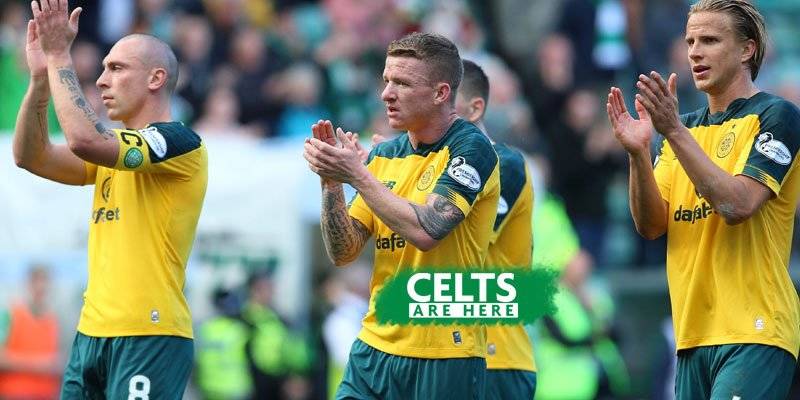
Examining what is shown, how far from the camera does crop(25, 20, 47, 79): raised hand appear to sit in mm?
8047

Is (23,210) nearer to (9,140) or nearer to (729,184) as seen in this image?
(9,140)

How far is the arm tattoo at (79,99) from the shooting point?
7.78 meters

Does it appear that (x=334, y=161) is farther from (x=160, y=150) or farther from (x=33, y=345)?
(x=33, y=345)

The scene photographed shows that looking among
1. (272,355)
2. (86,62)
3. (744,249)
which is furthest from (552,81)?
(744,249)

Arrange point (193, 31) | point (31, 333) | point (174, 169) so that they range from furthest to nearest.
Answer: point (193, 31), point (31, 333), point (174, 169)

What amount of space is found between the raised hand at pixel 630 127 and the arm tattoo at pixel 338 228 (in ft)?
4.78

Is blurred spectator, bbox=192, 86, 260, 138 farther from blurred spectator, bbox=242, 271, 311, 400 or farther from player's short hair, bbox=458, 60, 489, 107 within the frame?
player's short hair, bbox=458, 60, 489, 107

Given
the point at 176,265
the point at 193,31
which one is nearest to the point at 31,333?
the point at 193,31

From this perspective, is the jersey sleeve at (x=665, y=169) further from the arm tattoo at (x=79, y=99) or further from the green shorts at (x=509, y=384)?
the arm tattoo at (x=79, y=99)

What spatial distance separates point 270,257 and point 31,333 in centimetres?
240

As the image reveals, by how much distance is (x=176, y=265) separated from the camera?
27.0ft

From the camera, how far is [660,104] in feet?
23.2

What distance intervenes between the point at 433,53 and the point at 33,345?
7634 mm

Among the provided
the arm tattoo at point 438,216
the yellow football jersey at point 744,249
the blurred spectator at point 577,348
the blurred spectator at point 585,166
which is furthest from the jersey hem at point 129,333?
the blurred spectator at point 585,166
